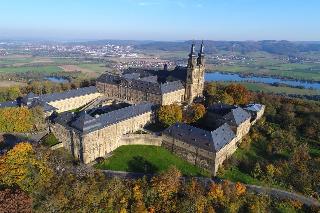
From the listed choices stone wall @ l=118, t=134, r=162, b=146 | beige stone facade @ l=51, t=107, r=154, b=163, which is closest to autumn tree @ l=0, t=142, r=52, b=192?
beige stone facade @ l=51, t=107, r=154, b=163

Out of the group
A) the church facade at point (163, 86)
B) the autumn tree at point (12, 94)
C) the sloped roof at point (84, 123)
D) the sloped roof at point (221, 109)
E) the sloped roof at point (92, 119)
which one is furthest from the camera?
the autumn tree at point (12, 94)

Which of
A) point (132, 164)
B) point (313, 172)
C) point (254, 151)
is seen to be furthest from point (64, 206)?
point (313, 172)

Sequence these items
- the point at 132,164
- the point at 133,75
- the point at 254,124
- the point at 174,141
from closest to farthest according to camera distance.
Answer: the point at 132,164 → the point at 174,141 → the point at 254,124 → the point at 133,75

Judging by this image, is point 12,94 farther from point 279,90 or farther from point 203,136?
point 279,90

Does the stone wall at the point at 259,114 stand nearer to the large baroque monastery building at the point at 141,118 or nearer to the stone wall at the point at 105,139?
the large baroque monastery building at the point at 141,118

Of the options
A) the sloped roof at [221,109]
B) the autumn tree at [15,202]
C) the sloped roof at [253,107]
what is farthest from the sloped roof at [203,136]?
the autumn tree at [15,202]

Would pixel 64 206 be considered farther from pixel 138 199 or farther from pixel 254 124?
pixel 254 124

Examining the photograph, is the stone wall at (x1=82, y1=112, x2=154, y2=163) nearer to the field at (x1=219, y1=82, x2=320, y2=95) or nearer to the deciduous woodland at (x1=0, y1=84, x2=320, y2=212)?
the deciduous woodland at (x1=0, y1=84, x2=320, y2=212)
